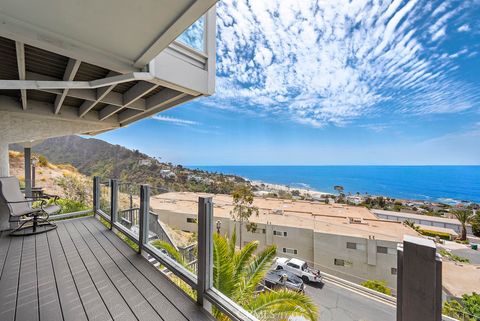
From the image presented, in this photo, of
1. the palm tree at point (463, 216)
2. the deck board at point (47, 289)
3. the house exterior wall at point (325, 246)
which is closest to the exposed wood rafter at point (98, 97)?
the house exterior wall at point (325, 246)

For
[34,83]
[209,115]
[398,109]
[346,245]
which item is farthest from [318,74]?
[34,83]

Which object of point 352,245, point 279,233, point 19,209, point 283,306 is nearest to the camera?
point 283,306

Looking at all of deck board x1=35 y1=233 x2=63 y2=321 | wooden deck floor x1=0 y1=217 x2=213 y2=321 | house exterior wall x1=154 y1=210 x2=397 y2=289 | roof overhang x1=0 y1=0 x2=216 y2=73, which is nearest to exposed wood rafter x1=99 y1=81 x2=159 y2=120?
roof overhang x1=0 y1=0 x2=216 y2=73

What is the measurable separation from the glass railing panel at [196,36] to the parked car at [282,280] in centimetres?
419

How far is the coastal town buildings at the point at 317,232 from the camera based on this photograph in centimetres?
297

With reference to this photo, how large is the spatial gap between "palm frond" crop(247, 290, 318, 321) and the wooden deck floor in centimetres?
68

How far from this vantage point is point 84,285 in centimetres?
262

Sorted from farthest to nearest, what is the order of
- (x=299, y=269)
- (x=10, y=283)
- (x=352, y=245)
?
(x=352, y=245), (x=299, y=269), (x=10, y=283)

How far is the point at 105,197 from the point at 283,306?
15.5 ft

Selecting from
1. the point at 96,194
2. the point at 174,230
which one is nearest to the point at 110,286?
the point at 174,230

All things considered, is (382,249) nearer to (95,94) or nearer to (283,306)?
(283,306)

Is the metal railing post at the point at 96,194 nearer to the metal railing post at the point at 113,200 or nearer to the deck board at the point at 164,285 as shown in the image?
the metal railing post at the point at 113,200

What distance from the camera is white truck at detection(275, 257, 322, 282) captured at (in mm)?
3678

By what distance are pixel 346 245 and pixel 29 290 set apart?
194 inches
